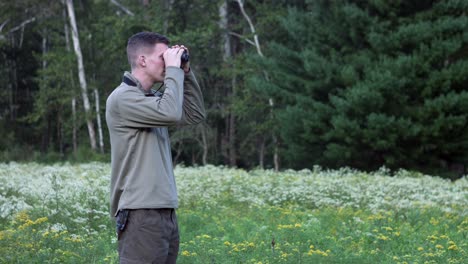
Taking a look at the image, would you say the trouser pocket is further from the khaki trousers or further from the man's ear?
the man's ear

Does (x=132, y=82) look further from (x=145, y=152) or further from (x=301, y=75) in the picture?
(x=301, y=75)

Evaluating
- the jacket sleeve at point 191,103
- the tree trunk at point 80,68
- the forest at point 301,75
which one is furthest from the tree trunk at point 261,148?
the jacket sleeve at point 191,103

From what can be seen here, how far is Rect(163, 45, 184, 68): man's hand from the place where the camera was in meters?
4.11

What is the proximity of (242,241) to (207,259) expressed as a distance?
1.45 m

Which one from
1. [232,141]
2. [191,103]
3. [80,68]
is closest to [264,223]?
[191,103]

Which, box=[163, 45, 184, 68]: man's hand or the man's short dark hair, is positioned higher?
the man's short dark hair

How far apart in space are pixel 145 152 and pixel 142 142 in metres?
0.06

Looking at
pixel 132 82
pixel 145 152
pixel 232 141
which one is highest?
pixel 132 82

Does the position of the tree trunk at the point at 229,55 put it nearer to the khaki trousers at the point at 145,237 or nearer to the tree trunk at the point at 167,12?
the tree trunk at the point at 167,12

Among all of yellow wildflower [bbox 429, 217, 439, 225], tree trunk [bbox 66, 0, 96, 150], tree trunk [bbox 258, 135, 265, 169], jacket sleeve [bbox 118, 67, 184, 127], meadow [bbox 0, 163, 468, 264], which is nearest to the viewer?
jacket sleeve [bbox 118, 67, 184, 127]

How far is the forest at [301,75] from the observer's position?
2331 cm

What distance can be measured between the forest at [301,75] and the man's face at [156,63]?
19.1 meters

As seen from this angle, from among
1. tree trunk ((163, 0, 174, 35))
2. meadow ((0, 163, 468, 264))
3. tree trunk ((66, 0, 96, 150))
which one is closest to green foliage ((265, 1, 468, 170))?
tree trunk ((163, 0, 174, 35))

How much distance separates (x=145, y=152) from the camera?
4066mm
